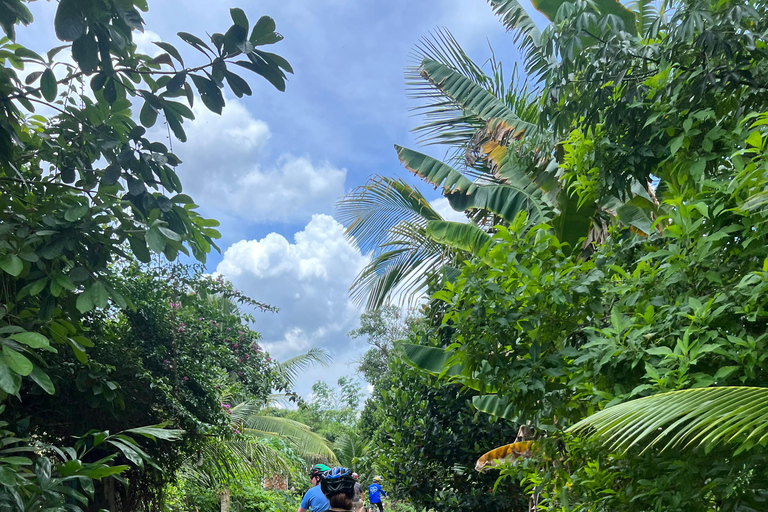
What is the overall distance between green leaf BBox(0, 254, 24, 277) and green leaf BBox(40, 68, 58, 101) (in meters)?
0.95

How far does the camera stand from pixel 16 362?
2373 mm

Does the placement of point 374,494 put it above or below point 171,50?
below

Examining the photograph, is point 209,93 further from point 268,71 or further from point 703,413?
point 703,413

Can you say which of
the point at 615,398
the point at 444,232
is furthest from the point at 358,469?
the point at 615,398

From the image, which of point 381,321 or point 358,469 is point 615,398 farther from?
point 381,321

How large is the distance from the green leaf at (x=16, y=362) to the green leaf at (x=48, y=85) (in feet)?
4.81

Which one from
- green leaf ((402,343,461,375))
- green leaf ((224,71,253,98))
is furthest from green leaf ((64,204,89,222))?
green leaf ((402,343,461,375))

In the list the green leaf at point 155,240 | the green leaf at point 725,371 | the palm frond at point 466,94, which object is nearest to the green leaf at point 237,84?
the green leaf at point 155,240

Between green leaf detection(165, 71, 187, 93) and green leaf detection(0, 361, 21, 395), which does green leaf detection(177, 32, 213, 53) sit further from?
green leaf detection(0, 361, 21, 395)

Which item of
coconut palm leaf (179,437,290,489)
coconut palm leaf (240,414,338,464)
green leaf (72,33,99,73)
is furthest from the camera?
coconut palm leaf (240,414,338,464)

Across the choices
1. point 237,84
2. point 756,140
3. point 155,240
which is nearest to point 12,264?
point 155,240

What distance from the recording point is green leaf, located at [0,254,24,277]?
2.64 meters

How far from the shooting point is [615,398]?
2.44m

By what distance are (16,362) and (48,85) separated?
1.59 metres
